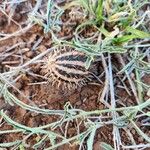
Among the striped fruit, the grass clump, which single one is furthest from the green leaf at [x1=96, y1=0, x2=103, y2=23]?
the striped fruit

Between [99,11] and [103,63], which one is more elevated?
[99,11]

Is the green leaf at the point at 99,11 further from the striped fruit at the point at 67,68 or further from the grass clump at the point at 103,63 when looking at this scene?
the striped fruit at the point at 67,68

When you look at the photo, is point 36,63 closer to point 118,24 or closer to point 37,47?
point 37,47

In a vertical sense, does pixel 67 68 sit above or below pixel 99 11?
below

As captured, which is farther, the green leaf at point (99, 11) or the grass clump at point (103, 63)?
the green leaf at point (99, 11)

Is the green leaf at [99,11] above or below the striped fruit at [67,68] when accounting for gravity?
above

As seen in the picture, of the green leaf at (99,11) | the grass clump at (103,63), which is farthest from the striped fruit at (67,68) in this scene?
the green leaf at (99,11)

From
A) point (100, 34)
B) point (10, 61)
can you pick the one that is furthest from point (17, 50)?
point (100, 34)

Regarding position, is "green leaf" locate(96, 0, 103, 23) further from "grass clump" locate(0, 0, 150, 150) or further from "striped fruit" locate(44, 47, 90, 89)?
"striped fruit" locate(44, 47, 90, 89)
